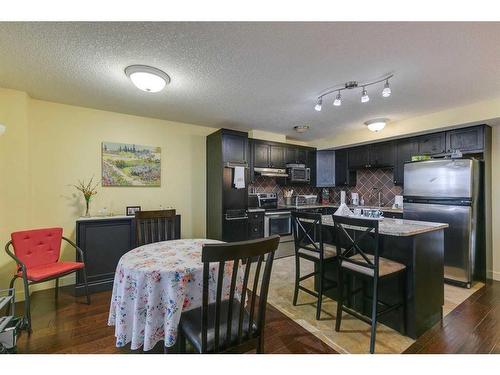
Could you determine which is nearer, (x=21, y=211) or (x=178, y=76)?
(x=178, y=76)

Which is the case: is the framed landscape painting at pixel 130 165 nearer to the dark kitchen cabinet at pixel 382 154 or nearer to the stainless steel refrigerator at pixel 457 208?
the dark kitchen cabinet at pixel 382 154

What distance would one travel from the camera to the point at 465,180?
2.92 metres

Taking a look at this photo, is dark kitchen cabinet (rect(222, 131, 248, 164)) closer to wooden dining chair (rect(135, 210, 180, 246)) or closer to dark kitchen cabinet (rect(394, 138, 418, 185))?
wooden dining chair (rect(135, 210, 180, 246))

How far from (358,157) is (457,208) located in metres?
1.95

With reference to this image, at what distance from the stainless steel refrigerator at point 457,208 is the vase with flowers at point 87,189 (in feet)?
15.4

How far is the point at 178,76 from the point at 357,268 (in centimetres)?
245

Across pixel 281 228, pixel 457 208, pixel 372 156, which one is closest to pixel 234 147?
pixel 281 228

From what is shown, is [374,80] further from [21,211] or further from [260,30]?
[21,211]

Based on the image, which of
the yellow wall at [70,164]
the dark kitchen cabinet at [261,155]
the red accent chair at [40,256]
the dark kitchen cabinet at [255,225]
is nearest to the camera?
the red accent chair at [40,256]

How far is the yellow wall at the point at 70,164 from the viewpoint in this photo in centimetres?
256

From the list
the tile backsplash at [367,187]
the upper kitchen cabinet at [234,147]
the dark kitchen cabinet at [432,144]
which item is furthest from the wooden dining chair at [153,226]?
the dark kitchen cabinet at [432,144]

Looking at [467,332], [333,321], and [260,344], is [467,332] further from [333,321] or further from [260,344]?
[260,344]

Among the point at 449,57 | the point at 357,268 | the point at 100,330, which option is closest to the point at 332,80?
the point at 449,57

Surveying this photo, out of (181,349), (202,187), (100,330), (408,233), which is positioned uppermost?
(202,187)
